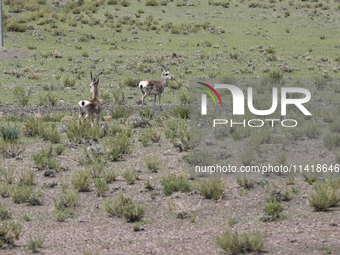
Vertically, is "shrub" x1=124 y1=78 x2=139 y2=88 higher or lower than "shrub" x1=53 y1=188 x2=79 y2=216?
higher

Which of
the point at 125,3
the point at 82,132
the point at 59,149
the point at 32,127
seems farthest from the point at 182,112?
the point at 125,3

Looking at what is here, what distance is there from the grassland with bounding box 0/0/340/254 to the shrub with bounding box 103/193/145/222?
0.13ft

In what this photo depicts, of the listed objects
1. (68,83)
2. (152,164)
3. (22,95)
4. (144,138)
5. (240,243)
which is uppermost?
(68,83)

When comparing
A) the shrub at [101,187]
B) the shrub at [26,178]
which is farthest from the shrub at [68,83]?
the shrub at [101,187]

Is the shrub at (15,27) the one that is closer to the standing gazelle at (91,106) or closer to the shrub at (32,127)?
the shrub at (32,127)

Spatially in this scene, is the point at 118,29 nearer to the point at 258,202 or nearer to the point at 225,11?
the point at 225,11

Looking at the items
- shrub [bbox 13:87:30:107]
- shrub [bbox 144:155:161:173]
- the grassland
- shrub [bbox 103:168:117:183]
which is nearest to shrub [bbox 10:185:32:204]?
the grassland

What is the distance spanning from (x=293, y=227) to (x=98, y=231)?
3.45 meters

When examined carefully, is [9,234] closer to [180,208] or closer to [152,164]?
[180,208]

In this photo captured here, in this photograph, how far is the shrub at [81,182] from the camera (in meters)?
11.5

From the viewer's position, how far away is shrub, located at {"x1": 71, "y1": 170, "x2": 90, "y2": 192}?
1147 cm

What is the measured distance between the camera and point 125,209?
982 cm

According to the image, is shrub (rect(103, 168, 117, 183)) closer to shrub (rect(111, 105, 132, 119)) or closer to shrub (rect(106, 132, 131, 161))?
shrub (rect(106, 132, 131, 161))

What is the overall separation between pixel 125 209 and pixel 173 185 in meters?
1.78
